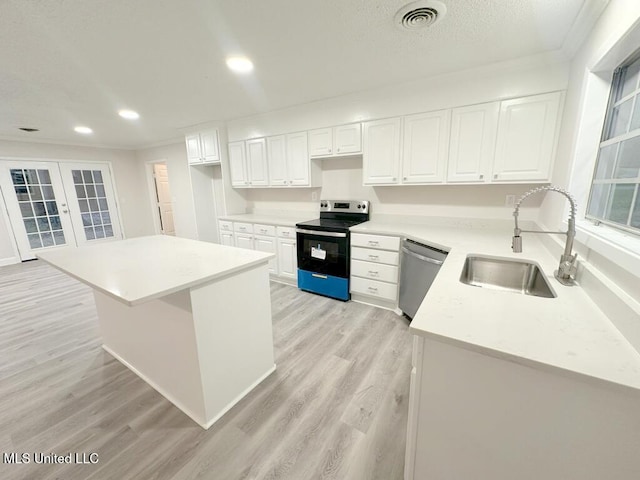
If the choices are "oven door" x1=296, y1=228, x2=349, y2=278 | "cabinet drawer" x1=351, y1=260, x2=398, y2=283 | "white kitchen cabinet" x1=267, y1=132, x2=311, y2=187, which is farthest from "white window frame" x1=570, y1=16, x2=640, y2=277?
"white kitchen cabinet" x1=267, y1=132, x2=311, y2=187

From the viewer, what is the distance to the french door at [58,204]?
16.0 feet

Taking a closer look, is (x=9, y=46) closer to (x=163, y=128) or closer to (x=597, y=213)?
(x=163, y=128)

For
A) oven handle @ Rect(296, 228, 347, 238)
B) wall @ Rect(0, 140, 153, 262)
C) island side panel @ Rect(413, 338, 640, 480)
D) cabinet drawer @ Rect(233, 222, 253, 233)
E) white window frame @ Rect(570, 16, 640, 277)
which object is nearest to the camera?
island side panel @ Rect(413, 338, 640, 480)

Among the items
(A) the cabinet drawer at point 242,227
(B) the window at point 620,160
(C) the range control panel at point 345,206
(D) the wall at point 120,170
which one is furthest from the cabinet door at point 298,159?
(D) the wall at point 120,170

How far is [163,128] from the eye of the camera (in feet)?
14.1

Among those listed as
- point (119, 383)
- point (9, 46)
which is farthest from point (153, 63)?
point (119, 383)

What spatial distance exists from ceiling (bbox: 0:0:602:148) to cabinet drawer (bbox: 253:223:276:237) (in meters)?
1.56

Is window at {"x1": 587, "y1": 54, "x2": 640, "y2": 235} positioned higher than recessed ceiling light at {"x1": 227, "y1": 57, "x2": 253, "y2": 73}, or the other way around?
recessed ceiling light at {"x1": 227, "y1": 57, "x2": 253, "y2": 73}

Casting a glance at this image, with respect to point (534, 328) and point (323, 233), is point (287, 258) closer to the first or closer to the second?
point (323, 233)

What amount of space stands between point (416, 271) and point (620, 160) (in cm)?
139

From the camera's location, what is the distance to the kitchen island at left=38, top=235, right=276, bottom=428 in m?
1.37

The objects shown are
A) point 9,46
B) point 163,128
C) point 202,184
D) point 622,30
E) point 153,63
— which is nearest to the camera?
point 622,30

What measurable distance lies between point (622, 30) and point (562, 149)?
91 centimetres

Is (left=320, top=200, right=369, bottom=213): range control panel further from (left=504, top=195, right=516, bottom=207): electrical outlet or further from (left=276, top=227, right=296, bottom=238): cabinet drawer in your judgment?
(left=504, top=195, right=516, bottom=207): electrical outlet
